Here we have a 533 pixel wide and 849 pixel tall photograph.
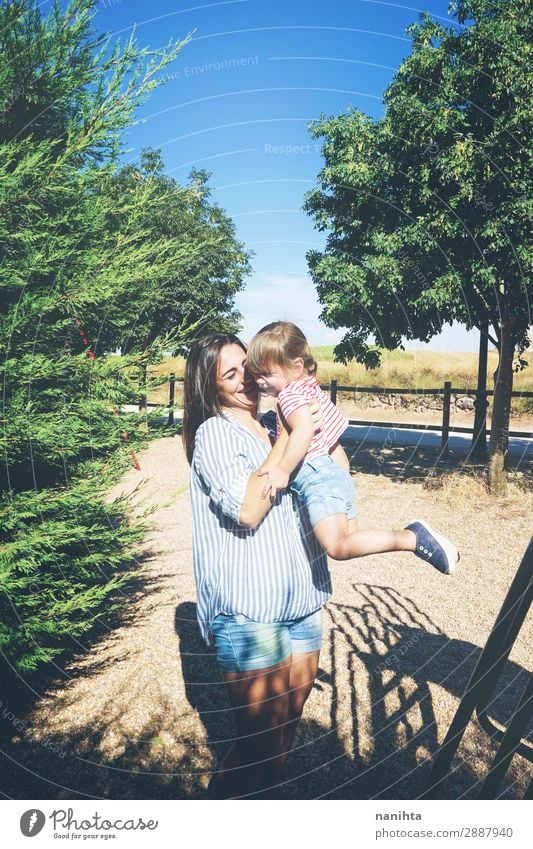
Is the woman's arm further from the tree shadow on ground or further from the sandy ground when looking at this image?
the sandy ground

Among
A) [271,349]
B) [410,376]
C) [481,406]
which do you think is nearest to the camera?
[271,349]

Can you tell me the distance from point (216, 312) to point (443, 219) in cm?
310

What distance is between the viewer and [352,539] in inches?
76.5

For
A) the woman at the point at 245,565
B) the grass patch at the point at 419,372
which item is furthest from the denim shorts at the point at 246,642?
the grass patch at the point at 419,372

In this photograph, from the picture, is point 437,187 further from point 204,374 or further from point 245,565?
point 245,565

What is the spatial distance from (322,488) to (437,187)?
461 centimetres

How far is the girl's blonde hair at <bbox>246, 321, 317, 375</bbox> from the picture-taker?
202 centimetres

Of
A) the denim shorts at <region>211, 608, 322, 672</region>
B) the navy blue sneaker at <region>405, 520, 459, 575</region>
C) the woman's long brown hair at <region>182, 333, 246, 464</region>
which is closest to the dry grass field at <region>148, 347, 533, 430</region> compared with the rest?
the woman's long brown hair at <region>182, 333, 246, 464</region>

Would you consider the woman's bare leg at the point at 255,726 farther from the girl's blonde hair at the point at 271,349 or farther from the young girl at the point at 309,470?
the girl's blonde hair at the point at 271,349
